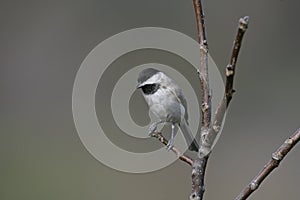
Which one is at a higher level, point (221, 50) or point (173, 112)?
point (221, 50)

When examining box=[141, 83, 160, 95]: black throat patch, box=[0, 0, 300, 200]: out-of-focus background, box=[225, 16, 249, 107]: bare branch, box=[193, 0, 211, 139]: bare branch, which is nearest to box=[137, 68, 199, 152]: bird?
box=[141, 83, 160, 95]: black throat patch

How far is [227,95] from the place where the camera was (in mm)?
524

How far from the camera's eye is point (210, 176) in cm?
338

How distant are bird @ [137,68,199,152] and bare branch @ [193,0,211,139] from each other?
0.51m

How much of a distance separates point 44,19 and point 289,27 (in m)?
1.97

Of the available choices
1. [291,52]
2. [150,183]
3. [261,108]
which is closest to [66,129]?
[150,183]

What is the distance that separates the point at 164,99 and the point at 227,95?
0.70 m

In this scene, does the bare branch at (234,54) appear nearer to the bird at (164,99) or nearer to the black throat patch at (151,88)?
the bird at (164,99)

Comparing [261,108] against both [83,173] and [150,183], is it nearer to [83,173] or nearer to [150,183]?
[150,183]

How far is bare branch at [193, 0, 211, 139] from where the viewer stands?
1.92ft

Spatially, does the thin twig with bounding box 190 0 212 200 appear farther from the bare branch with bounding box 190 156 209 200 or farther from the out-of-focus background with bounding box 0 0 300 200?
the out-of-focus background with bounding box 0 0 300 200

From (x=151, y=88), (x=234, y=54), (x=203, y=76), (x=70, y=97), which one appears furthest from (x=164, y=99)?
(x=70, y=97)

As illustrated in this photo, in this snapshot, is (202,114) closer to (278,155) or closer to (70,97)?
(278,155)

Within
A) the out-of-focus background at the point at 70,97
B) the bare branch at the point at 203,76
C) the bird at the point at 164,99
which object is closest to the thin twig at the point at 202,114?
the bare branch at the point at 203,76
